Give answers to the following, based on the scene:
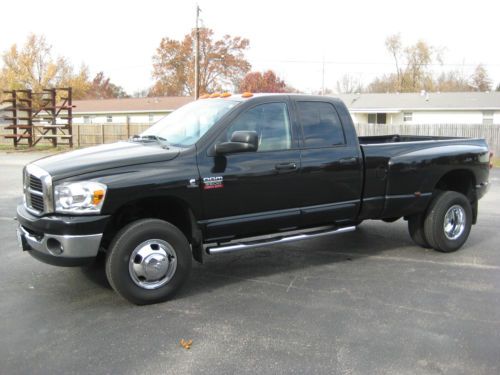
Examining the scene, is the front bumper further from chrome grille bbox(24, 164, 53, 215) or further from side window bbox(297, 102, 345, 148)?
side window bbox(297, 102, 345, 148)

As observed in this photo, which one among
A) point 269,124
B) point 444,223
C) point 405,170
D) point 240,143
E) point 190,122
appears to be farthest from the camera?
point 444,223

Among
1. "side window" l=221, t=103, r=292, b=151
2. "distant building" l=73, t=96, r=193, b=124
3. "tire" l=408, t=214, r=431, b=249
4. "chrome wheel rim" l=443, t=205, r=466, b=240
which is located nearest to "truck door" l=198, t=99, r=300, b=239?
"side window" l=221, t=103, r=292, b=151

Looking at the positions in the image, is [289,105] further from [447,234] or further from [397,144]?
[447,234]

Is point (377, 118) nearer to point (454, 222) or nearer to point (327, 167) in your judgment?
point (454, 222)

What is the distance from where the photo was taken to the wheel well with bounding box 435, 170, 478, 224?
6602mm

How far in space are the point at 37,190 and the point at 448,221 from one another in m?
4.81

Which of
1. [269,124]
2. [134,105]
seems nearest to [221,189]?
[269,124]

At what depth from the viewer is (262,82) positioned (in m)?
60.5

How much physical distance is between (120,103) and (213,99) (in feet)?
165

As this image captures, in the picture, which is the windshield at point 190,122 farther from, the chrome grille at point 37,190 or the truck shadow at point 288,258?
the truck shadow at point 288,258

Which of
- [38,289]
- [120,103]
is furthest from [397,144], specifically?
[120,103]

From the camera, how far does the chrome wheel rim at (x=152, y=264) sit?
174 inches

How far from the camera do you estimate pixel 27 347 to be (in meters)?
3.72

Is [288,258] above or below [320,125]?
below
